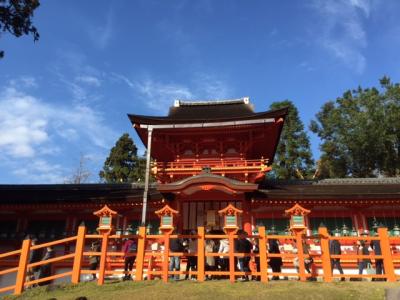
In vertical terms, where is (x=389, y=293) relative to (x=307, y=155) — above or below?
below

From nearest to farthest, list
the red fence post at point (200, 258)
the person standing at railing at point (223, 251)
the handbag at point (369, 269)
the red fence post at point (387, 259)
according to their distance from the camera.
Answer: the red fence post at point (387, 259) → the red fence post at point (200, 258) → the person standing at railing at point (223, 251) → the handbag at point (369, 269)

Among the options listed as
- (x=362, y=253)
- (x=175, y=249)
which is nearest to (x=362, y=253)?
(x=362, y=253)

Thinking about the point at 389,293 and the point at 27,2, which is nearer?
the point at 389,293

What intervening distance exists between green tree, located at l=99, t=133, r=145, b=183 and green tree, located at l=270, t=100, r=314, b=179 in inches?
627

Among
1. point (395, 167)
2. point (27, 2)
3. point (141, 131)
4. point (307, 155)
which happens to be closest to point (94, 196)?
point (141, 131)

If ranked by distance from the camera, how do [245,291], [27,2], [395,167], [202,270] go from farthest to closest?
[395,167]
[27,2]
[202,270]
[245,291]

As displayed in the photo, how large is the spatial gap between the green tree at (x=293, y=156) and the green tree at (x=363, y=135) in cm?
235

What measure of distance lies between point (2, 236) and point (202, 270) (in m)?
13.0

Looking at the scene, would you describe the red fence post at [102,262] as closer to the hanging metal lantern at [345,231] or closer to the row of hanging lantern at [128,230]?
the row of hanging lantern at [128,230]

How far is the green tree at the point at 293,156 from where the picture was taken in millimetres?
38031

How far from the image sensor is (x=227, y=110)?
23891mm

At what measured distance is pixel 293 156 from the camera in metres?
38.7

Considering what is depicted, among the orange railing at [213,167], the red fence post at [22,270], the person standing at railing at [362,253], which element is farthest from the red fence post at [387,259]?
the red fence post at [22,270]

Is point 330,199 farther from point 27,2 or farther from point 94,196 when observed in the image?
point 27,2
